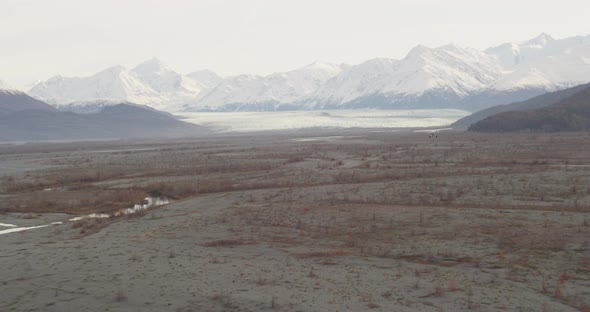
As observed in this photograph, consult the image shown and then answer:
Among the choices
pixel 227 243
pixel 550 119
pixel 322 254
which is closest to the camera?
pixel 322 254

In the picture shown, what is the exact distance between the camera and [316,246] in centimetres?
2397

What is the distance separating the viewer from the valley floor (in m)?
17.3

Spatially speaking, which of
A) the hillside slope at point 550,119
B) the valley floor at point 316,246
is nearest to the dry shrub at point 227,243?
the valley floor at point 316,246

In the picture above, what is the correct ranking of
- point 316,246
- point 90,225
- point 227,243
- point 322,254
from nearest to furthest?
1. point 322,254
2. point 316,246
3. point 227,243
4. point 90,225

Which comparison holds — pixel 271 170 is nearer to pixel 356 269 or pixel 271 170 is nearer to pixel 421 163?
pixel 421 163

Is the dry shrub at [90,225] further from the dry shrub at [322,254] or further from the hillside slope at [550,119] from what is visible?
the hillside slope at [550,119]

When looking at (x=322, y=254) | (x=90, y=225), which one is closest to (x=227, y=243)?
(x=322, y=254)

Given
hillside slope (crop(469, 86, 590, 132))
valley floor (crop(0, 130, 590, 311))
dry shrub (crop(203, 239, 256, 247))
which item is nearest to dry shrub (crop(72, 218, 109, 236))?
valley floor (crop(0, 130, 590, 311))

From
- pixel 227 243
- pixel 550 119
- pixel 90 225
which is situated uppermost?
pixel 550 119

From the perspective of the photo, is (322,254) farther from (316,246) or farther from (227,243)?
(227,243)

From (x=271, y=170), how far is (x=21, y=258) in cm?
3651

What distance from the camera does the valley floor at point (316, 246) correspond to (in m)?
17.3

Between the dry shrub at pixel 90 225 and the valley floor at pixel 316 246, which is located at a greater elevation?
the valley floor at pixel 316 246

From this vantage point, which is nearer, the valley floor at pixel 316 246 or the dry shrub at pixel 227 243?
the valley floor at pixel 316 246
